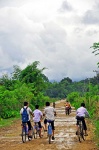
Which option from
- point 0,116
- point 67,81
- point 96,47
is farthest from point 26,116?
point 67,81

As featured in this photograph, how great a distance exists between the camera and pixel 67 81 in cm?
17100

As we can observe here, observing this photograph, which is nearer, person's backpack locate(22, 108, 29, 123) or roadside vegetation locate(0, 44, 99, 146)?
person's backpack locate(22, 108, 29, 123)

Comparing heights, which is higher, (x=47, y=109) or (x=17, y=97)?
(x=17, y=97)

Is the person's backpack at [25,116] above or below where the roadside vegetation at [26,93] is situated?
below

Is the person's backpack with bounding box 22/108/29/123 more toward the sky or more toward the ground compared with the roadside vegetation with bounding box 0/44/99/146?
more toward the ground

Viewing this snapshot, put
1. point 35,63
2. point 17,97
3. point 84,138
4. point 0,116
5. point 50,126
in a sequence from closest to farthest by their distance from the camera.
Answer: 1. point 50,126
2. point 84,138
3. point 0,116
4. point 17,97
5. point 35,63

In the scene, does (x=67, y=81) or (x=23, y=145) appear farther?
(x=67, y=81)

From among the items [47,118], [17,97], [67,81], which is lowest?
[47,118]

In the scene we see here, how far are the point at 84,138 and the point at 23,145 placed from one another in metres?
4.07

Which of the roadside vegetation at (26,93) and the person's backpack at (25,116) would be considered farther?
the roadside vegetation at (26,93)

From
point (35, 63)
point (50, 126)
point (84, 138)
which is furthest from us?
point (35, 63)

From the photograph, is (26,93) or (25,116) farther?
(26,93)

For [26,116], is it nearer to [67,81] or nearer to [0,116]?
Answer: [0,116]

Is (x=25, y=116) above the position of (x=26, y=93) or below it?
below
